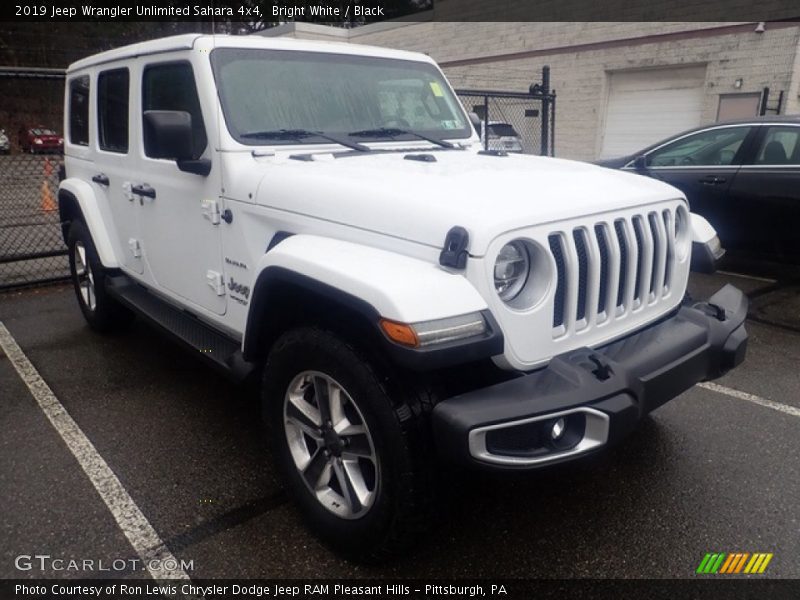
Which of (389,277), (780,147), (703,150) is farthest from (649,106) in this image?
(389,277)

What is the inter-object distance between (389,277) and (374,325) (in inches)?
6.8

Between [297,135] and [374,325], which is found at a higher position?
[297,135]

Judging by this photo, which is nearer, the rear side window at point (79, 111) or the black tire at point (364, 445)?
the black tire at point (364, 445)

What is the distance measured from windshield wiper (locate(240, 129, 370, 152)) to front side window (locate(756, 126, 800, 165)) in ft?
15.6

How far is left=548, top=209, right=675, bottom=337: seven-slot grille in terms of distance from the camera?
7.52ft

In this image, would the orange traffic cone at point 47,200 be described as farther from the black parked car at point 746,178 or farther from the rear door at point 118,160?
the black parked car at point 746,178

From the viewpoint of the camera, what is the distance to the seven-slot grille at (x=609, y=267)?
2293 mm

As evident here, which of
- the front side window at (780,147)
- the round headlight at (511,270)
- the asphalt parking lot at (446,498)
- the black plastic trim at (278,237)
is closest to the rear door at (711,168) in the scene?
the front side window at (780,147)

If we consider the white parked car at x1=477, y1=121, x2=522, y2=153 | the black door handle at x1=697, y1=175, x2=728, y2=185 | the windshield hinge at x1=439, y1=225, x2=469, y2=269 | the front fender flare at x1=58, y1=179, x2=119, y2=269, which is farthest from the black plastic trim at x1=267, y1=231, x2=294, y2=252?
the white parked car at x1=477, y1=121, x2=522, y2=153

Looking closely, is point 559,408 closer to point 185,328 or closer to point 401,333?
point 401,333

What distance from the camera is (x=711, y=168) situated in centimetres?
657

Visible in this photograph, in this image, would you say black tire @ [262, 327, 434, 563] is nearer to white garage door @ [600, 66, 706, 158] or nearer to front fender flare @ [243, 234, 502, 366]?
front fender flare @ [243, 234, 502, 366]

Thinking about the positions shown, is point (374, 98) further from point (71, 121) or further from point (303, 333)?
point (71, 121)

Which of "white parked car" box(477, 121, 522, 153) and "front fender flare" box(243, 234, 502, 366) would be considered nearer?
"front fender flare" box(243, 234, 502, 366)
